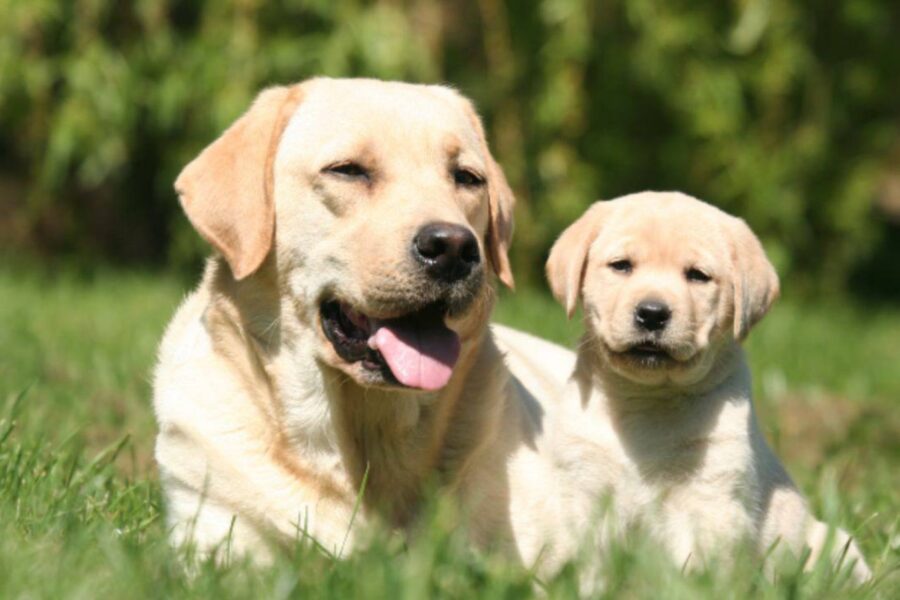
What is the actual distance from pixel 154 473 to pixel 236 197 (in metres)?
1.17

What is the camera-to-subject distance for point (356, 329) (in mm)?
3639

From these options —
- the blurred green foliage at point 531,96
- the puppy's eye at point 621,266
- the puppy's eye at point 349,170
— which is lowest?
the blurred green foliage at point 531,96

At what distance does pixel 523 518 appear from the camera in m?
3.83

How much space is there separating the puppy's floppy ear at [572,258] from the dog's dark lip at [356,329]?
0.48 m

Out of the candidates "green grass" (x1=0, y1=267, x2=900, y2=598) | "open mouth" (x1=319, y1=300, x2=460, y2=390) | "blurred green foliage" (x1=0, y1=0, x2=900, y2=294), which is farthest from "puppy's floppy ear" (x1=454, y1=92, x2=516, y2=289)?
"blurred green foliage" (x1=0, y1=0, x2=900, y2=294)

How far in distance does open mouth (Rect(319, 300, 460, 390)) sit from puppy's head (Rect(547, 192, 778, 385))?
452 mm

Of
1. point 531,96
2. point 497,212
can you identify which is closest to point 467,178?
point 497,212

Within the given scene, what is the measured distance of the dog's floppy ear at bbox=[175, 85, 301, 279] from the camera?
3.66m

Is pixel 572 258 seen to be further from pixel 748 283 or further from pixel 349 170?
pixel 349 170

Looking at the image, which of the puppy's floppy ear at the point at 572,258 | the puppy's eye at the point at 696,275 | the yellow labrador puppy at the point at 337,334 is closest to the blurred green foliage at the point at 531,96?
the puppy's floppy ear at the point at 572,258

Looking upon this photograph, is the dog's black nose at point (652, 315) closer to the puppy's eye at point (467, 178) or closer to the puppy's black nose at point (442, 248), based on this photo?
the puppy's black nose at point (442, 248)

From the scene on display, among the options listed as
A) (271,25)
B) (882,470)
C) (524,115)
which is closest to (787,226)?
(524,115)

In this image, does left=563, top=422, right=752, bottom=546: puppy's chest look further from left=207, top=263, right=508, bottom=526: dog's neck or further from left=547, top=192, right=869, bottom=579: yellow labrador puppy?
left=207, top=263, right=508, bottom=526: dog's neck

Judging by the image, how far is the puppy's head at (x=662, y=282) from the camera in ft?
12.0
